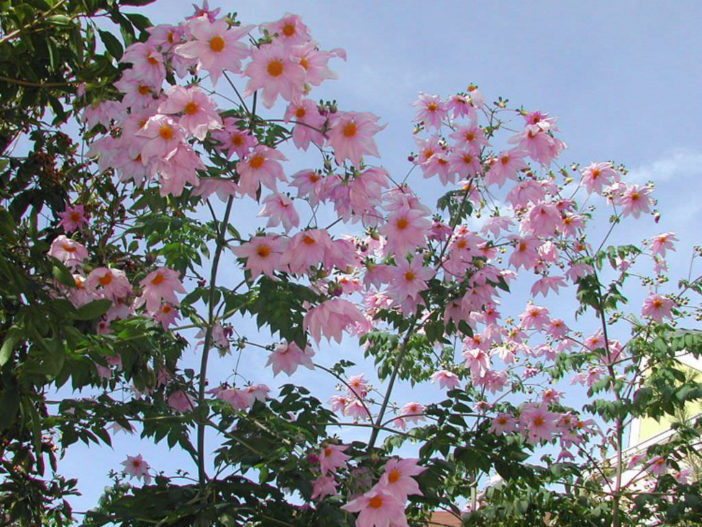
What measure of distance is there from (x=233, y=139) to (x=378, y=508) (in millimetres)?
1119

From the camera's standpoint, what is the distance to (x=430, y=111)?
3217 mm

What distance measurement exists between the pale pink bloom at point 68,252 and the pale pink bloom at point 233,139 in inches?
23.5

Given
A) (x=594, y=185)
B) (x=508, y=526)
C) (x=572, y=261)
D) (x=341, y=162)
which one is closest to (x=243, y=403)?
(x=341, y=162)

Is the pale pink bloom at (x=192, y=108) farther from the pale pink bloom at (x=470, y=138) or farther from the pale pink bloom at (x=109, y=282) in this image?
the pale pink bloom at (x=470, y=138)

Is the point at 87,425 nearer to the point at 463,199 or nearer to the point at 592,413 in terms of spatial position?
the point at 463,199

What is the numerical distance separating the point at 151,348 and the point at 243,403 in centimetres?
61

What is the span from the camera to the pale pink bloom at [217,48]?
1.87m

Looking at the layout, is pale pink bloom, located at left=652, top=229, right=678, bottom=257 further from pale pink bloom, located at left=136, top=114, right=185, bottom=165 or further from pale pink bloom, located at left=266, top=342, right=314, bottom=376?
pale pink bloom, located at left=136, top=114, right=185, bottom=165

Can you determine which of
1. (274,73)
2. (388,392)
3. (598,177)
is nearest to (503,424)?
(388,392)

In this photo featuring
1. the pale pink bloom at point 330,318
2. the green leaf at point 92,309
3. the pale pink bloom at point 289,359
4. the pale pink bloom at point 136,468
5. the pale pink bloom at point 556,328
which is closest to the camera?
the green leaf at point 92,309

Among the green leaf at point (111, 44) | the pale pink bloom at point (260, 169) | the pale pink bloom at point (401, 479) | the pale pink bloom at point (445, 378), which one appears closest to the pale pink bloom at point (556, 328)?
the pale pink bloom at point (445, 378)

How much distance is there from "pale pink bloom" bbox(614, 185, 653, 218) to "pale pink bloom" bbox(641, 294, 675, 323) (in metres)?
0.50

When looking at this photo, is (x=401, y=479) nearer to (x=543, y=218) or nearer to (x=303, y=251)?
(x=303, y=251)

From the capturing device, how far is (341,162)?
6.62 ft
